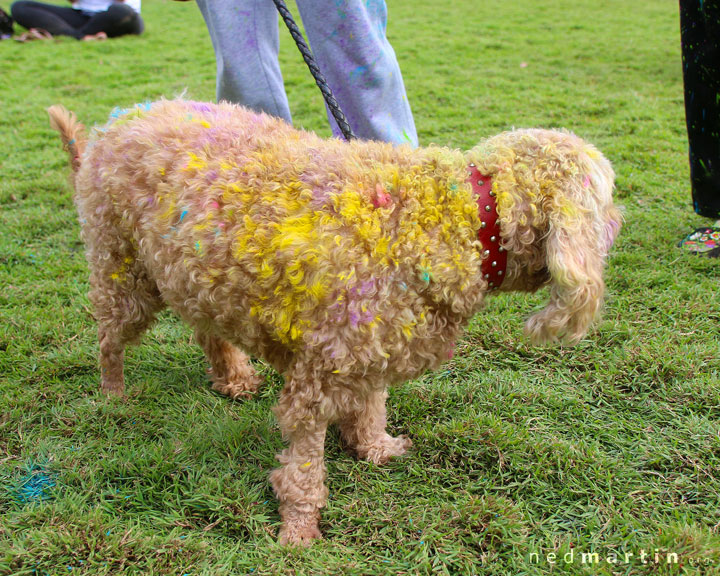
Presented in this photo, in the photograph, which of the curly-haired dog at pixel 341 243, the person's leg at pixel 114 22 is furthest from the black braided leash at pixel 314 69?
the person's leg at pixel 114 22

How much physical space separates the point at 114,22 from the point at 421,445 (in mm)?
11610

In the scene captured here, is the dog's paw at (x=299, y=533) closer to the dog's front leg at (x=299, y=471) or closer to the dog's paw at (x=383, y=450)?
the dog's front leg at (x=299, y=471)

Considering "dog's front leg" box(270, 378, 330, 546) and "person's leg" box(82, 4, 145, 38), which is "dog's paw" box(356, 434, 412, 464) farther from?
"person's leg" box(82, 4, 145, 38)

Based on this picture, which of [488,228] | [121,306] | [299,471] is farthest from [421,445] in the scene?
[121,306]

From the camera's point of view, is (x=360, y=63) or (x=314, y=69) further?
(x=360, y=63)

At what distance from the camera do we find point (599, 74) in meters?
7.81

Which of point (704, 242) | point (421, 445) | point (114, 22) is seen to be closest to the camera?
point (421, 445)

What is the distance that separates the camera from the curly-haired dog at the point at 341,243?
171cm

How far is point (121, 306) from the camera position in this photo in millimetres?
2502

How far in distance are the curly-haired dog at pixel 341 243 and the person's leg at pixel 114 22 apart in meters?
10.6

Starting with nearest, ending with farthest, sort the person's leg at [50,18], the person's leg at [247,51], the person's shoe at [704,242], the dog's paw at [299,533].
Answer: the dog's paw at [299,533] → the person's leg at [247,51] → the person's shoe at [704,242] → the person's leg at [50,18]

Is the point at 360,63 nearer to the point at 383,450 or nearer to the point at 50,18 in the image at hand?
the point at 383,450

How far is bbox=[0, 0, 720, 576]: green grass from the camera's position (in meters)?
1.95

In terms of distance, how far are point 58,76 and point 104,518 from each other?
28.1 ft
